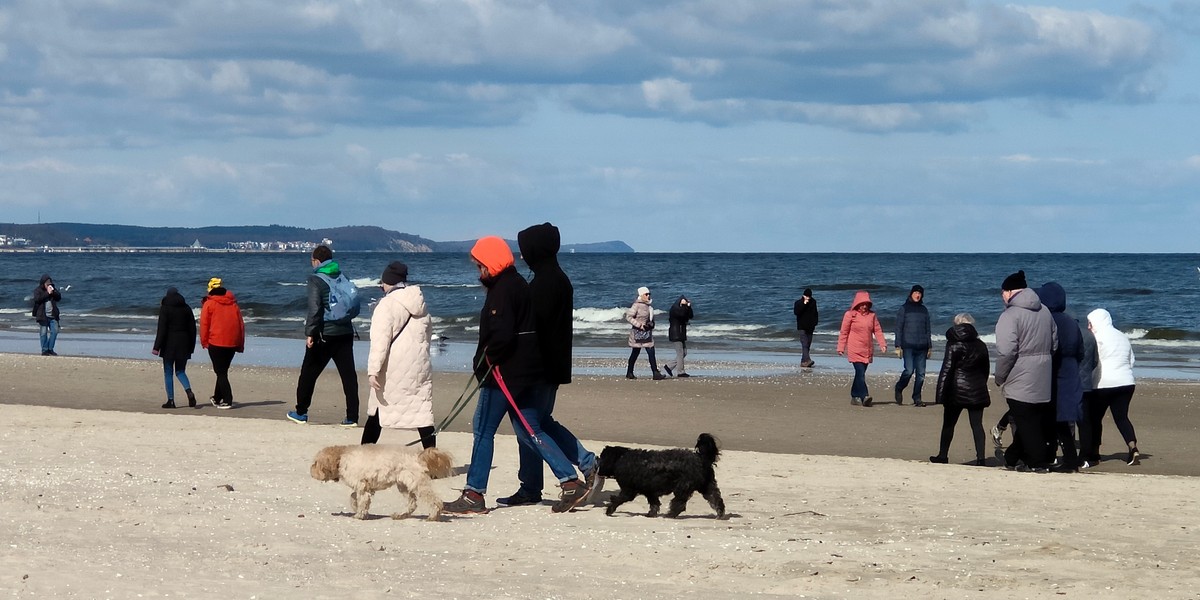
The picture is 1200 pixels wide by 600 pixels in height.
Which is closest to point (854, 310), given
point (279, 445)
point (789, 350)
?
point (279, 445)

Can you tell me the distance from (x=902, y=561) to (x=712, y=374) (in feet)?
48.6

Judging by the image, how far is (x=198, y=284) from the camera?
69.6 meters

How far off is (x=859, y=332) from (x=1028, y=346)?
6274mm

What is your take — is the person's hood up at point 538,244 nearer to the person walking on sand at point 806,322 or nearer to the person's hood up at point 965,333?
the person's hood up at point 965,333

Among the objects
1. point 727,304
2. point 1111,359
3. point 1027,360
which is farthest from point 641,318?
point 727,304

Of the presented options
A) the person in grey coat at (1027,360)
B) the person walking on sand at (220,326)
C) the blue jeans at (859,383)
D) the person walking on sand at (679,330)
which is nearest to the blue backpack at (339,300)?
the person walking on sand at (220,326)

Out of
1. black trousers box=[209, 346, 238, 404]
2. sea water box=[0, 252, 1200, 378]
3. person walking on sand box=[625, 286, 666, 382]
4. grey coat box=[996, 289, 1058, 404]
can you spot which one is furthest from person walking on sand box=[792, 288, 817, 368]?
grey coat box=[996, 289, 1058, 404]

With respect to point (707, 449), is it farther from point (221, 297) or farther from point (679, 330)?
point (679, 330)

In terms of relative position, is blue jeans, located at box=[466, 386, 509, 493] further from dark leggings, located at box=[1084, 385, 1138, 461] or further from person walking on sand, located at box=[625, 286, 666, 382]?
person walking on sand, located at box=[625, 286, 666, 382]

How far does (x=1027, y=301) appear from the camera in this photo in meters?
10.3

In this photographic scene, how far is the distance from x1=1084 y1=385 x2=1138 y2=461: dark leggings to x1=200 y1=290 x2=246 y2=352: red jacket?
8596 mm

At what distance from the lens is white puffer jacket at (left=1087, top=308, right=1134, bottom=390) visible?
11.1 m

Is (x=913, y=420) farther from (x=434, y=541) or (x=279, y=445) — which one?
(x=434, y=541)

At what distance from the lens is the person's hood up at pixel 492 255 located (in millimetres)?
7707
